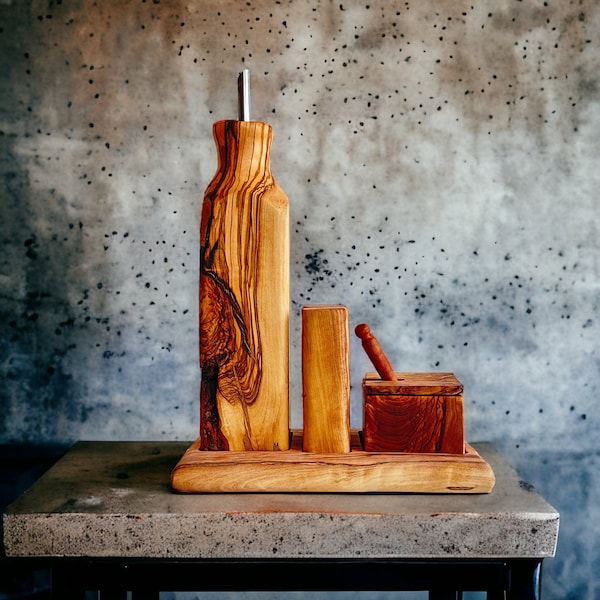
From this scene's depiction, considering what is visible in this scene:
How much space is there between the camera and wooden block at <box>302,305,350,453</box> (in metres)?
1.01

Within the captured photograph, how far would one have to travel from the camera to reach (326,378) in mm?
1018

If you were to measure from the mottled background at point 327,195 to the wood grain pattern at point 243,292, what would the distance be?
0.41 m

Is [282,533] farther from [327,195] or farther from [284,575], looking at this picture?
[327,195]

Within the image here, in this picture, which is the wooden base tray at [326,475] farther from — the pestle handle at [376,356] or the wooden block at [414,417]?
the pestle handle at [376,356]

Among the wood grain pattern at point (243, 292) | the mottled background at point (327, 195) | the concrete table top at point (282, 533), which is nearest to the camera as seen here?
the concrete table top at point (282, 533)

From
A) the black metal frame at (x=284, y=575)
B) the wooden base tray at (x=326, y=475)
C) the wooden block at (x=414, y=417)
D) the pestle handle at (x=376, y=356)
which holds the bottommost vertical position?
the black metal frame at (x=284, y=575)

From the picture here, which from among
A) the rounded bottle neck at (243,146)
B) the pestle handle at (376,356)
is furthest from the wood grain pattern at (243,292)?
the pestle handle at (376,356)

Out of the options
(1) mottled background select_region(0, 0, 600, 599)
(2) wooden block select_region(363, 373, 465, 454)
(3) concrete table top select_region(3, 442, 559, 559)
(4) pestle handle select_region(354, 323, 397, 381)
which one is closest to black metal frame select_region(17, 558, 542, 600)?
(3) concrete table top select_region(3, 442, 559, 559)

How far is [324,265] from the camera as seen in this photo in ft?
4.74

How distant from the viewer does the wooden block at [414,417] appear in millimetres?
1010

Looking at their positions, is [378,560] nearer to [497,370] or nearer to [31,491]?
[31,491]

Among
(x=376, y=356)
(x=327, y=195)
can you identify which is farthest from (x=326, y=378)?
(x=327, y=195)

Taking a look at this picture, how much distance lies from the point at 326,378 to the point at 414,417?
0.15 meters

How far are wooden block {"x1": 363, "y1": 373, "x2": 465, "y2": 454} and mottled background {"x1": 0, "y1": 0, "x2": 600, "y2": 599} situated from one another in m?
0.43
